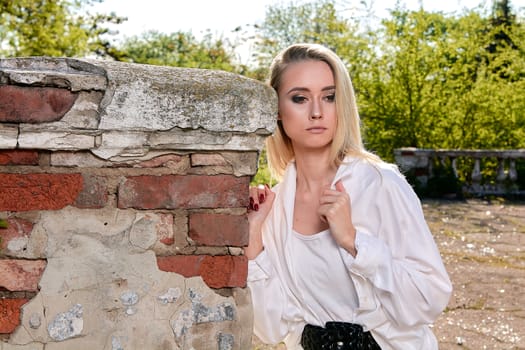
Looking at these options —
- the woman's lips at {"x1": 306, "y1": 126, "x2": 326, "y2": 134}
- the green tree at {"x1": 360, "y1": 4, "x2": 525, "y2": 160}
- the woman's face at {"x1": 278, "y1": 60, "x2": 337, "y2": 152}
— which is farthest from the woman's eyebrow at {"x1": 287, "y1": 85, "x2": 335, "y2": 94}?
the green tree at {"x1": 360, "y1": 4, "x2": 525, "y2": 160}

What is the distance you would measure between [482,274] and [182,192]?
12.4 feet

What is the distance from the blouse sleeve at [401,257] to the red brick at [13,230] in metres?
0.89

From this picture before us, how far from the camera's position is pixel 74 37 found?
416 inches

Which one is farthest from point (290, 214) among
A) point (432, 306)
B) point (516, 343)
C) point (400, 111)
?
point (400, 111)

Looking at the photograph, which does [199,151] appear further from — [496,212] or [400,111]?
[400,111]

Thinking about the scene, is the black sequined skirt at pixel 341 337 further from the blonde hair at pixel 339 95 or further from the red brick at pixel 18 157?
the red brick at pixel 18 157

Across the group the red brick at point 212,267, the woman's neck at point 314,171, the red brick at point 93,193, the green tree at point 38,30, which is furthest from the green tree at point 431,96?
the red brick at point 93,193

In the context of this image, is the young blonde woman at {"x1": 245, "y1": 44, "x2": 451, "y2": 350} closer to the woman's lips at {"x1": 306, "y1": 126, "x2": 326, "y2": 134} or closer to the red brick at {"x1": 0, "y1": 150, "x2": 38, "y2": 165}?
the woman's lips at {"x1": 306, "y1": 126, "x2": 326, "y2": 134}

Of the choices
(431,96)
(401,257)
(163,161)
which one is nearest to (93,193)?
(163,161)

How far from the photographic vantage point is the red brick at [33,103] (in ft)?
5.28

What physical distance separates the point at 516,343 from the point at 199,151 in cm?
265

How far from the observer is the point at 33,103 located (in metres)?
1.63

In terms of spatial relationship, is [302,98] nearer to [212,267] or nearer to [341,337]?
[212,267]

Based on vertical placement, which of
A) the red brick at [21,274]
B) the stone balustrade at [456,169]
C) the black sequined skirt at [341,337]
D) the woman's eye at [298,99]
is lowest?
the stone balustrade at [456,169]
